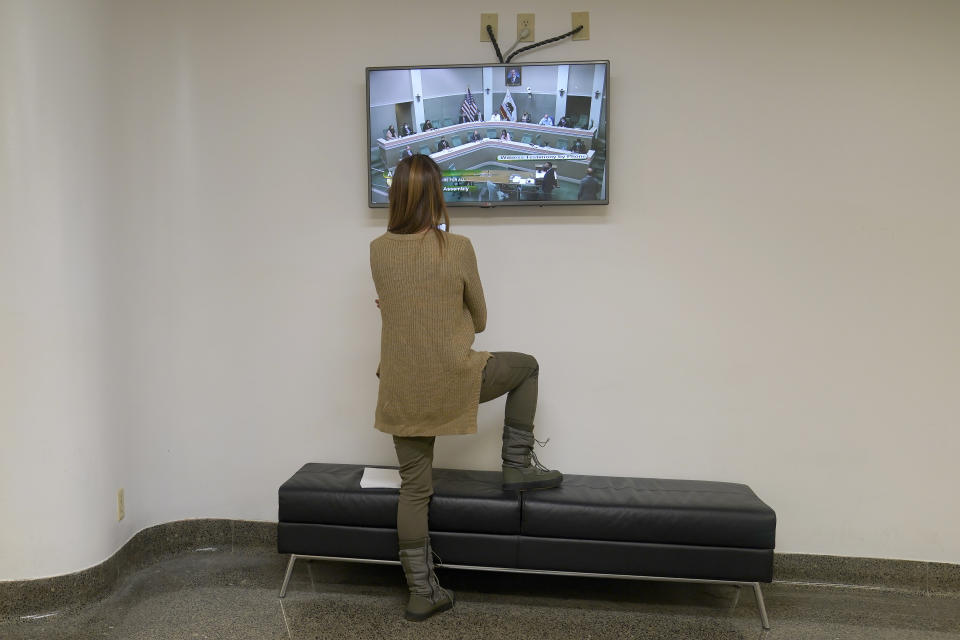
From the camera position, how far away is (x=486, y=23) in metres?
2.82

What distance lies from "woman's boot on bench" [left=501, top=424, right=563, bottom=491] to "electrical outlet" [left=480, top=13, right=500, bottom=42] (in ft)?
5.21

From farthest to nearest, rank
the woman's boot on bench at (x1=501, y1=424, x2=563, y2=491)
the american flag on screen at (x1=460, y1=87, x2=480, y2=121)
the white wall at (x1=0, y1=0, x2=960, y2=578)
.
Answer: the american flag on screen at (x1=460, y1=87, x2=480, y2=121), the white wall at (x1=0, y1=0, x2=960, y2=578), the woman's boot on bench at (x1=501, y1=424, x2=563, y2=491)

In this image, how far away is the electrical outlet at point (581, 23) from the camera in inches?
110

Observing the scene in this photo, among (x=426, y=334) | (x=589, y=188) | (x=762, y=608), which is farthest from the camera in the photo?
(x=589, y=188)

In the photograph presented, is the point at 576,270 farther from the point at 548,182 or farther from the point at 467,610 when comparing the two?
the point at 467,610

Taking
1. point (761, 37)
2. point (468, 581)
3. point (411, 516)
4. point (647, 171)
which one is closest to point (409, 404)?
point (411, 516)

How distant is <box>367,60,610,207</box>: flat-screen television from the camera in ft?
8.96

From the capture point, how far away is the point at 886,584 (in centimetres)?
277

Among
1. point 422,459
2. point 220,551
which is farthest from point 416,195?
point 220,551

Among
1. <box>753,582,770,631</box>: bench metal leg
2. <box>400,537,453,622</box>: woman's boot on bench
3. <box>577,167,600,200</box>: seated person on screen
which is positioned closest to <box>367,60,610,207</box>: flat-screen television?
<box>577,167,600,200</box>: seated person on screen

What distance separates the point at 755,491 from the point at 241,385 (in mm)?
2240

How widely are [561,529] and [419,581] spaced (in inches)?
21.4

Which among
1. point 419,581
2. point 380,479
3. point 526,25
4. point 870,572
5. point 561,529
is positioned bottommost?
point 870,572

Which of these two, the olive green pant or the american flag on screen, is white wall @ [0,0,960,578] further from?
the olive green pant
